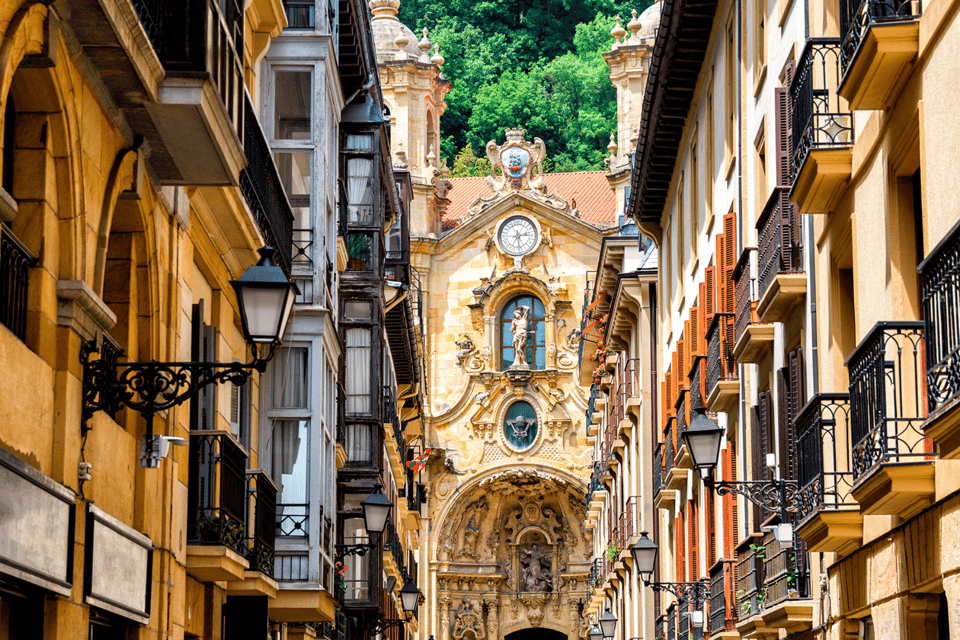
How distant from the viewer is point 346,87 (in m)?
26.6

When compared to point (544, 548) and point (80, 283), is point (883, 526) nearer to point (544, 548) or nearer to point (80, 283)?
point (80, 283)


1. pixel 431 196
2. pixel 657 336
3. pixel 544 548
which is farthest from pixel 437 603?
pixel 657 336

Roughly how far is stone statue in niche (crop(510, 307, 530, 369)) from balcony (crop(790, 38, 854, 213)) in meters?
48.3

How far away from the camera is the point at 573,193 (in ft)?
237

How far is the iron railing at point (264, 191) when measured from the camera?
51.4 ft

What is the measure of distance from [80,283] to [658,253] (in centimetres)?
2292

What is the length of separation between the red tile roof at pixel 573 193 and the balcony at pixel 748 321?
48.1 m

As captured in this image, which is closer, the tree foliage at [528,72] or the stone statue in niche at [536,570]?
the stone statue in niche at [536,570]

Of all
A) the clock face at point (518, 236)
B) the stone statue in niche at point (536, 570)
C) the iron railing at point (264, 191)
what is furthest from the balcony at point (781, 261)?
the stone statue in niche at point (536, 570)

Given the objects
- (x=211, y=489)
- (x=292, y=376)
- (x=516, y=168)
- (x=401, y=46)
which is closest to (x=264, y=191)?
(x=292, y=376)

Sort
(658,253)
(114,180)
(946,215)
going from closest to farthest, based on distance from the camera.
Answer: (946,215) < (114,180) < (658,253)

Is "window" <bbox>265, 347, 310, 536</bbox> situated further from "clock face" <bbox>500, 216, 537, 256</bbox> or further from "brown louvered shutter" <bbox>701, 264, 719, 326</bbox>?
"clock face" <bbox>500, 216, 537, 256</bbox>

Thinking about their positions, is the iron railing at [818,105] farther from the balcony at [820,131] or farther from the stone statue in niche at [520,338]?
the stone statue in niche at [520,338]

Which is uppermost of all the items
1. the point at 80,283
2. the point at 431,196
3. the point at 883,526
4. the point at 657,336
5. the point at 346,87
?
the point at 431,196
